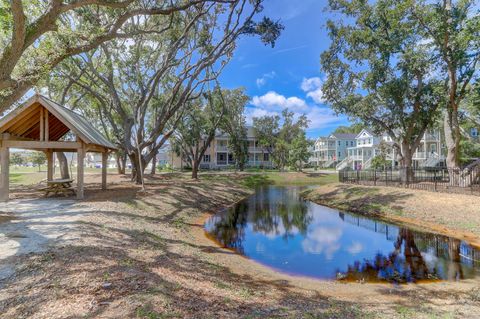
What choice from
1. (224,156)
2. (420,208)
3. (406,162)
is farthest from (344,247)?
(224,156)

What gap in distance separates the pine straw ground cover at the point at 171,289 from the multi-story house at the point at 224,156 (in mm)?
44902

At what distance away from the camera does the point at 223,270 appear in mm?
7328

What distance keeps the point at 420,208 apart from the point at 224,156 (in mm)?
43388

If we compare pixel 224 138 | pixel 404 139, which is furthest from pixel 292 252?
pixel 224 138

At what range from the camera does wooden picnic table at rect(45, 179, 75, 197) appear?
13.3 m

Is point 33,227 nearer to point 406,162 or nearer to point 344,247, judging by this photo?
point 344,247

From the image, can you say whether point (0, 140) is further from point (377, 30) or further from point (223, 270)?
point (377, 30)

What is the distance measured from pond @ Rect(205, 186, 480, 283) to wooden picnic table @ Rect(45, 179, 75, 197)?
739 centimetres

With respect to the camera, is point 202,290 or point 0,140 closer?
point 202,290

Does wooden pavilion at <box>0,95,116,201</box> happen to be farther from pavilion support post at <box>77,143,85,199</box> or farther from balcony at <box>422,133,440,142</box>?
balcony at <box>422,133,440,142</box>

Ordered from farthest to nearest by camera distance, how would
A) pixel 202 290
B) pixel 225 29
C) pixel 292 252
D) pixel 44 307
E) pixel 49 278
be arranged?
pixel 225 29 → pixel 292 252 → pixel 202 290 → pixel 49 278 → pixel 44 307

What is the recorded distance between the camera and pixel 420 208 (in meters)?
14.7

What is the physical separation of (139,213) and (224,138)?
43502mm

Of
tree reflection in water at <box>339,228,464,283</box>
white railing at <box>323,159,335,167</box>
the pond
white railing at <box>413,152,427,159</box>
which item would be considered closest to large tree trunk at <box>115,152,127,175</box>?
the pond
